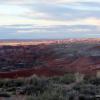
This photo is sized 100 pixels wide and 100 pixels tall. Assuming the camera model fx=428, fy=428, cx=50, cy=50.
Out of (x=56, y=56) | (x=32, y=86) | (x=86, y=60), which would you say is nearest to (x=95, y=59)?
(x=86, y=60)

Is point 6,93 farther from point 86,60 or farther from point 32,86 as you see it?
point 86,60

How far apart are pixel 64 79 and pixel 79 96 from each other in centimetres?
833

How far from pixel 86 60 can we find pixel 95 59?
3505mm

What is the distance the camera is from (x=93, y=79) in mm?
27719

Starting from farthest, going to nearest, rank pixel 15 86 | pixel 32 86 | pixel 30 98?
pixel 15 86
pixel 32 86
pixel 30 98

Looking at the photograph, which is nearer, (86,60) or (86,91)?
(86,91)

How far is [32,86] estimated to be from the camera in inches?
941

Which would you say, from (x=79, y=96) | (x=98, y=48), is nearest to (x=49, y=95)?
(x=79, y=96)

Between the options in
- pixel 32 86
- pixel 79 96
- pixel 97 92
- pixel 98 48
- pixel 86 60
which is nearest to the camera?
pixel 79 96

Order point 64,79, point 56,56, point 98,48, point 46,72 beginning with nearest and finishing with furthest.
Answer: point 64,79
point 46,72
point 56,56
point 98,48

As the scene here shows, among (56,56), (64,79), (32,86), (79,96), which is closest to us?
(79,96)

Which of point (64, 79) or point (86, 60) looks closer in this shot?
point (64, 79)

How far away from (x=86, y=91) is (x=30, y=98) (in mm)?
4422

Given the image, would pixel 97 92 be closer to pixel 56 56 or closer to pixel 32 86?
pixel 32 86
